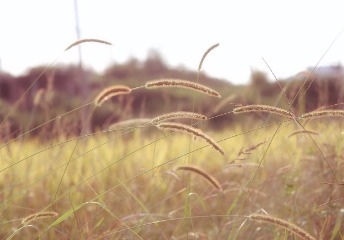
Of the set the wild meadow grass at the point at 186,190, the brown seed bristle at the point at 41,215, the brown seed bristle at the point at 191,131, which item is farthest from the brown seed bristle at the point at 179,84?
the brown seed bristle at the point at 41,215

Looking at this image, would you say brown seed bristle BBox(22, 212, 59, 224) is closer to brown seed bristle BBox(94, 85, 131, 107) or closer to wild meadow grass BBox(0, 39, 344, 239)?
wild meadow grass BBox(0, 39, 344, 239)

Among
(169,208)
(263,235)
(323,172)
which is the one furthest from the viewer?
(169,208)

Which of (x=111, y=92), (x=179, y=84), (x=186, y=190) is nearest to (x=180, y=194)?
(x=186, y=190)

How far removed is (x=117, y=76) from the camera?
31.7 m

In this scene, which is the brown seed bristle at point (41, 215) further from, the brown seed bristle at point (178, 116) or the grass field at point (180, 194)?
the brown seed bristle at point (178, 116)

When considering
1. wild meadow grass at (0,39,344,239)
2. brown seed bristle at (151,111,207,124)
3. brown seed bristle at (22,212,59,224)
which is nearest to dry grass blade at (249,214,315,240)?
wild meadow grass at (0,39,344,239)

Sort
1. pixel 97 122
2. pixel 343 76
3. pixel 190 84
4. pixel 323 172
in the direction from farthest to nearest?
1. pixel 97 122
2. pixel 343 76
3. pixel 323 172
4. pixel 190 84

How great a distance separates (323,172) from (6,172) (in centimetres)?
185

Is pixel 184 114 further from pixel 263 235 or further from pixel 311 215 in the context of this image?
pixel 311 215

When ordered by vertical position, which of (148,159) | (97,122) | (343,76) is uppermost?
(343,76)

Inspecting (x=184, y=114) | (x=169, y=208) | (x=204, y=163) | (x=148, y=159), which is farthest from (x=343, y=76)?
(x=184, y=114)

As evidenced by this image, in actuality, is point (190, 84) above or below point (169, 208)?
above

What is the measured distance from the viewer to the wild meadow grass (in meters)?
1.88

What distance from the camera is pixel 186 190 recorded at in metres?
3.46
